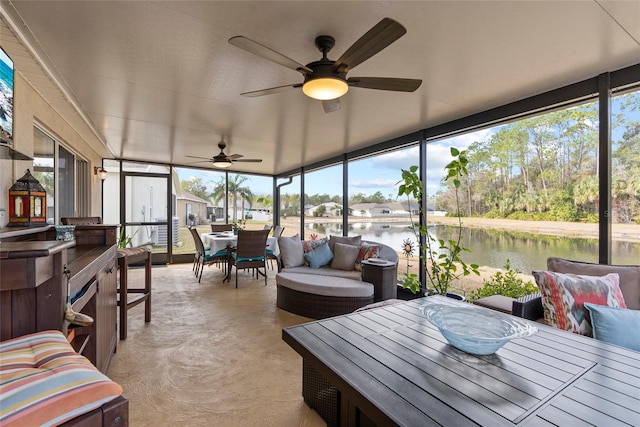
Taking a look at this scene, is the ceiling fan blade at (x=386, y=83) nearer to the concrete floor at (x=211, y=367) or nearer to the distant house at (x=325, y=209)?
the concrete floor at (x=211, y=367)

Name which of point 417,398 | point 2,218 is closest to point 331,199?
point 2,218

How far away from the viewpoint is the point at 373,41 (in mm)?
1597

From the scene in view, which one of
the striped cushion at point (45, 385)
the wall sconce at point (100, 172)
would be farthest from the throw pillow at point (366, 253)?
the wall sconce at point (100, 172)

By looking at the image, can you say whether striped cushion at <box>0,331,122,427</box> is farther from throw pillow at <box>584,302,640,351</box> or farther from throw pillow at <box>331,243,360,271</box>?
throw pillow at <box>331,243,360,271</box>

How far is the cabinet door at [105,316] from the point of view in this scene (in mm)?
1926

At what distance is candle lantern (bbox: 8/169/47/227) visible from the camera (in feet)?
7.80

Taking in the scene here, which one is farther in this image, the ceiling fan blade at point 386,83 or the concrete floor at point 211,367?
the ceiling fan blade at point 386,83

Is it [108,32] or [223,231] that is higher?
[108,32]

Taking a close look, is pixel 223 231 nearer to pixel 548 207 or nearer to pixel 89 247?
pixel 89 247

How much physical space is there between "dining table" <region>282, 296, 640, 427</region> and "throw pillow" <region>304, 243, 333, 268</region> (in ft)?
8.22

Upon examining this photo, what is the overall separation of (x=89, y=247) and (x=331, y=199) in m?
4.52

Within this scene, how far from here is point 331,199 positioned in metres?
6.24

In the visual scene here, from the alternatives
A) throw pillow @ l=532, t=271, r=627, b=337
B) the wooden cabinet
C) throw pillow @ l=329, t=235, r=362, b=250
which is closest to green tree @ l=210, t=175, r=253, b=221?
throw pillow @ l=329, t=235, r=362, b=250

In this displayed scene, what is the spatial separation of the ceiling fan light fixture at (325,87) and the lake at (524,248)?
2459mm
